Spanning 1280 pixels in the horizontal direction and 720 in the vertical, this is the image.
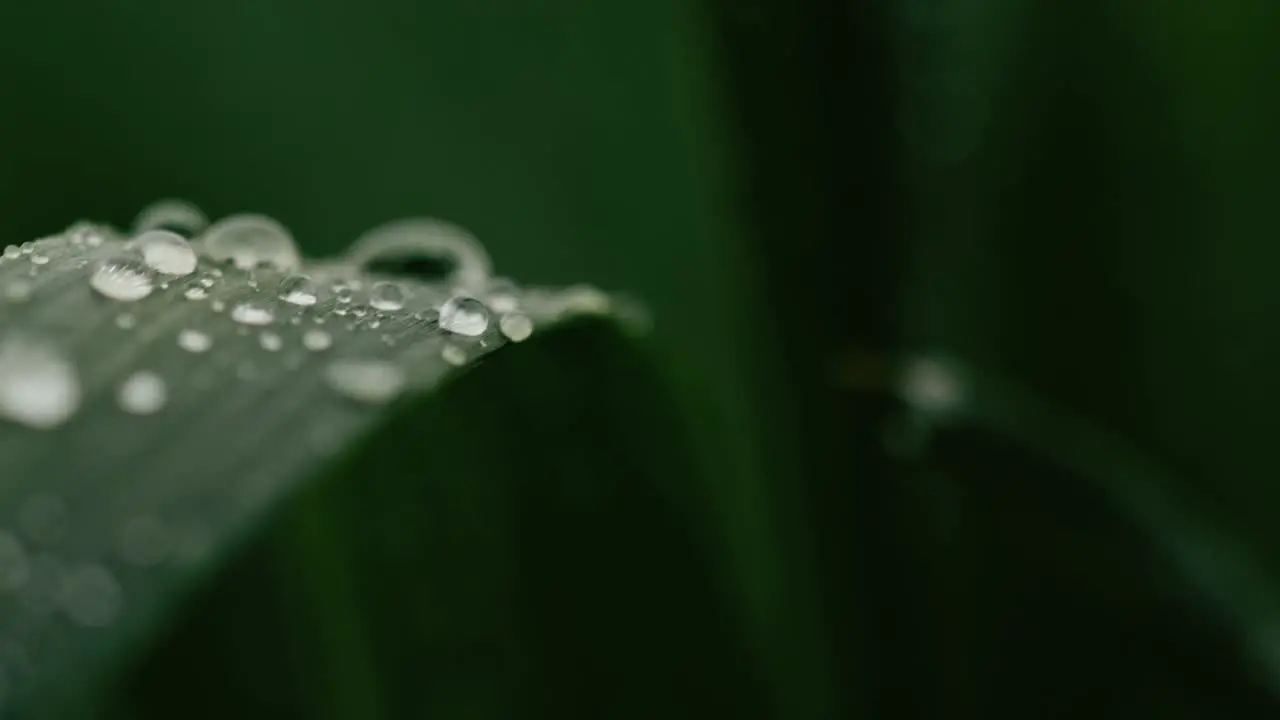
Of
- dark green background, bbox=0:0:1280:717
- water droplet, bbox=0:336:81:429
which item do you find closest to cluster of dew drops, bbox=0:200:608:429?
water droplet, bbox=0:336:81:429

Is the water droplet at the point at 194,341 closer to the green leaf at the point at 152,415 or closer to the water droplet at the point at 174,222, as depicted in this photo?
the green leaf at the point at 152,415

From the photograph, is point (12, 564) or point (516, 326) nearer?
point (12, 564)

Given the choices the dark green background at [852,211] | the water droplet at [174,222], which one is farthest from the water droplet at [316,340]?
the dark green background at [852,211]

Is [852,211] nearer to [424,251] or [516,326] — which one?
[424,251]

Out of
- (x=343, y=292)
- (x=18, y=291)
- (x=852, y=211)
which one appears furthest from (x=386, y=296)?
(x=852, y=211)

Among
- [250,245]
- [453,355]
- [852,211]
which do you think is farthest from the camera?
[852,211]

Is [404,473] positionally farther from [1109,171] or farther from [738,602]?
[1109,171]
